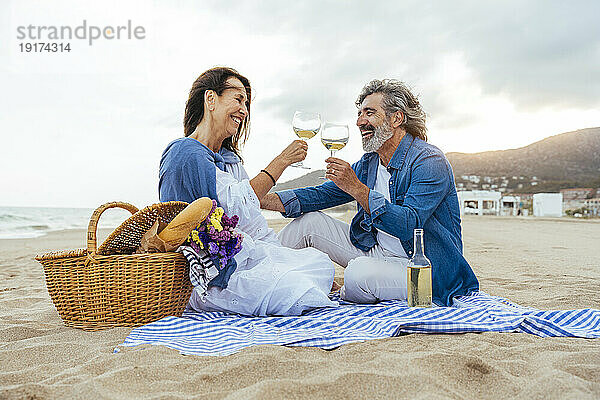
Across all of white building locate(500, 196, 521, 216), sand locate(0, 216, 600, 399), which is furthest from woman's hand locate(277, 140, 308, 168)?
white building locate(500, 196, 521, 216)

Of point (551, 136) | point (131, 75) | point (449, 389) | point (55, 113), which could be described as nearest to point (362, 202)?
point (449, 389)

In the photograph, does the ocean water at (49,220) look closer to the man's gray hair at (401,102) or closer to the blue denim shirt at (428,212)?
the man's gray hair at (401,102)

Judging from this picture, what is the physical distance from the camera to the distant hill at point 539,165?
38812 mm

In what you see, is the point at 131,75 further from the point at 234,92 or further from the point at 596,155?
the point at 596,155

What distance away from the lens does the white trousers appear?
3225 mm

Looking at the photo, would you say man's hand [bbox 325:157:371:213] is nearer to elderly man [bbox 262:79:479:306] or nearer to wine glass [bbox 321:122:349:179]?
elderly man [bbox 262:79:479:306]

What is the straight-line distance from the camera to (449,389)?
160 centimetres

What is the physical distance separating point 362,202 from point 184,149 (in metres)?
1.14

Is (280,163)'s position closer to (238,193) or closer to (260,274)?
(238,193)

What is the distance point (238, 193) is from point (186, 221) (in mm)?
530

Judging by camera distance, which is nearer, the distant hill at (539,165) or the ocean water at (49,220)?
the ocean water at (49,220)

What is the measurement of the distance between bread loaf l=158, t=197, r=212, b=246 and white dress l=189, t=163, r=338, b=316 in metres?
0.41

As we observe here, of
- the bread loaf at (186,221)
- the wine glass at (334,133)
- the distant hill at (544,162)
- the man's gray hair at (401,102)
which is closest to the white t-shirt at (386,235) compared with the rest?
the man's gray hair at (401,102)

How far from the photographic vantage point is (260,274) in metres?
3.01
